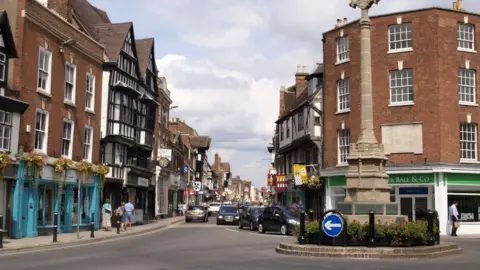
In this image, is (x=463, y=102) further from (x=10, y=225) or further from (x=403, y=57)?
(x=10, y=225)

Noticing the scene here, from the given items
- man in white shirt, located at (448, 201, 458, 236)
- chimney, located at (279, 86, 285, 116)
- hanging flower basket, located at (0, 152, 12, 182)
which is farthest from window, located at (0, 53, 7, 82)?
chimney, located at (279, 86, 285, 116)

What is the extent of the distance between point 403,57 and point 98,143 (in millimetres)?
19365

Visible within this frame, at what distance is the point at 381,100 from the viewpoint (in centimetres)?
3572

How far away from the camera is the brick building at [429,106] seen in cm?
3378

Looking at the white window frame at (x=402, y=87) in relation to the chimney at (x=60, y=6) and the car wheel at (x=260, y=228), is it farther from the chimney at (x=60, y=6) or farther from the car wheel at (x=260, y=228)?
the chimney at (x=60, y=6)

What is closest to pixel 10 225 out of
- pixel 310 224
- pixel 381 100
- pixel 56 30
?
pixel 56 30

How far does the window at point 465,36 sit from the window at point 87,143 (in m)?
22.7

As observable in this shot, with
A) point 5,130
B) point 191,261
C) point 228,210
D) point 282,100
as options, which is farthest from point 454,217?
point 282,100

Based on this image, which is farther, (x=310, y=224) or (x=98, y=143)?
A: (x=98, y=143)

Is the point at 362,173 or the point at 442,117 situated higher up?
the point at 442,117

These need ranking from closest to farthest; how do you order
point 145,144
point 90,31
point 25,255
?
point 25,255 → point 90,31 → point 145,144

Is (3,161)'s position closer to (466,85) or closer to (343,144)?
(343,144)

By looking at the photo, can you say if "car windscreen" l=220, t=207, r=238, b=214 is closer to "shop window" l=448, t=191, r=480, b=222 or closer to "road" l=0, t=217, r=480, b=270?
"shop window" l=448, t=191, r=480, b=222

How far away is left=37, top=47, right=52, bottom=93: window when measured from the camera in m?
28.0
